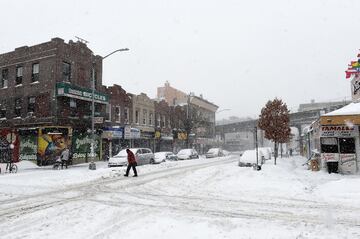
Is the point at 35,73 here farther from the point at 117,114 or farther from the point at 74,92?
the point at 117,114

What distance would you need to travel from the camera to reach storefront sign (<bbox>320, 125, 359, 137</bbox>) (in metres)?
19.2

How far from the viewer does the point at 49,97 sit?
28.8m

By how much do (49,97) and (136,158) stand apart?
970 cm

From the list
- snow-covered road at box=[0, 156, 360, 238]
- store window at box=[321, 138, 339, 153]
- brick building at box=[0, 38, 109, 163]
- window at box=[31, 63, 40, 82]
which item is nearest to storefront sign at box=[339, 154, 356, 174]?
store window at box=[321, 138, 339, 153]

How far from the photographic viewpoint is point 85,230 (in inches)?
276

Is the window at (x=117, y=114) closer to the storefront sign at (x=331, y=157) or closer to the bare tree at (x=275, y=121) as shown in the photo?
the bare tree at (x=275, y=121)

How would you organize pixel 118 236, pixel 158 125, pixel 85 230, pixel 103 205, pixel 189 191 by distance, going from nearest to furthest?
pixel 118 236 → pixel 85 230 → pixel 103 205 → pixel 189 191 → pixel 158 125

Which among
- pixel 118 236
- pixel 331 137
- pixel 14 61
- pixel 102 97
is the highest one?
pixel 14 61

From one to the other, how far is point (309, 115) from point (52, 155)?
60.7 metres

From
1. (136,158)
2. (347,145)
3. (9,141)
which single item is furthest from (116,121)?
(347,145)

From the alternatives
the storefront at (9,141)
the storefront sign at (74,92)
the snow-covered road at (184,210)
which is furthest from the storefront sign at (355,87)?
the storefront at (9,141)

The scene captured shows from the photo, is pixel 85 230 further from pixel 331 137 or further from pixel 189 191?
pixel 331 137

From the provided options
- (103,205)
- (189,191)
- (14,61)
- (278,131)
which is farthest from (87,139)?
(103,205)

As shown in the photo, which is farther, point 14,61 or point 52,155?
point 14,61
